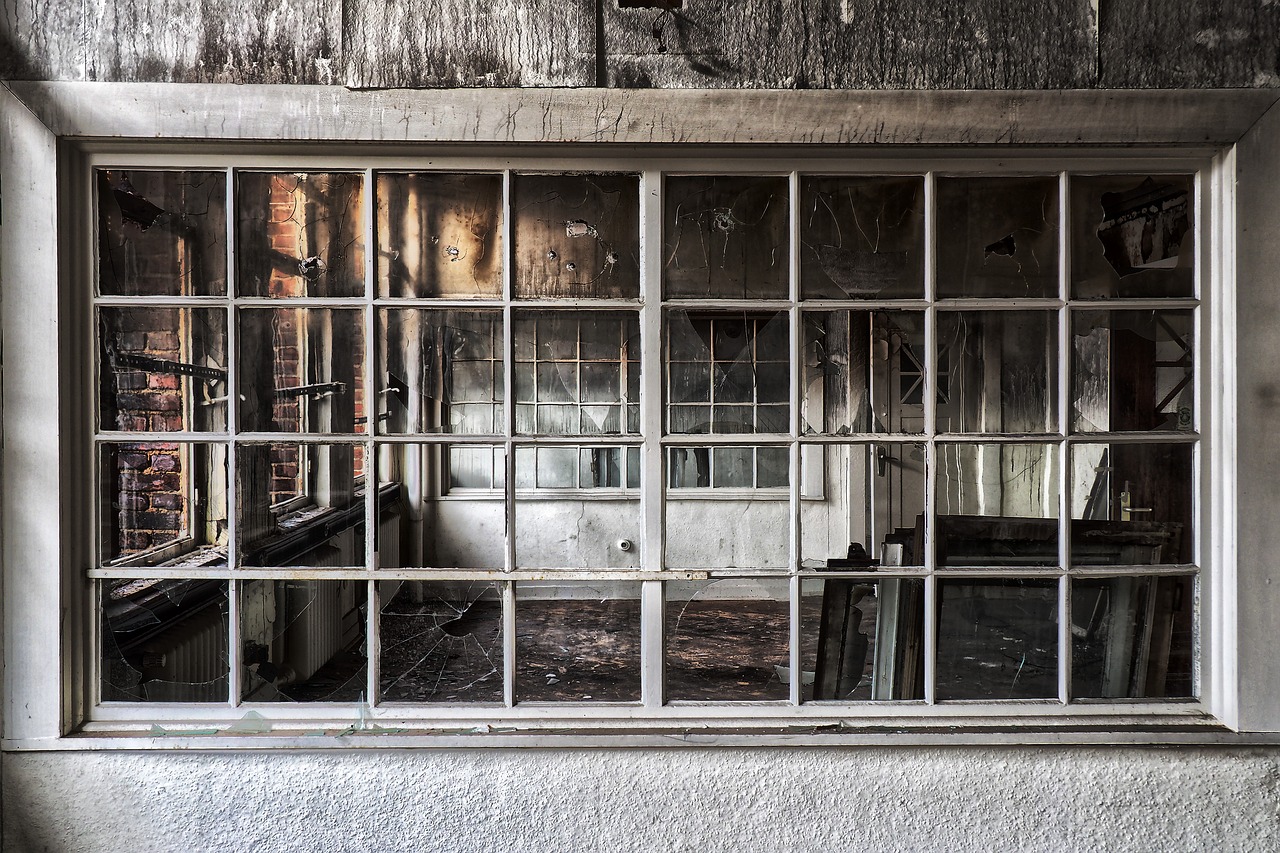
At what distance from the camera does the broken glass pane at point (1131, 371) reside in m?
1.79

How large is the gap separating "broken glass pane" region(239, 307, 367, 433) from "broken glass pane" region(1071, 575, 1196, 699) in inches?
81.9

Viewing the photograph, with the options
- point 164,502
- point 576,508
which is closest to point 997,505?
point 576,508

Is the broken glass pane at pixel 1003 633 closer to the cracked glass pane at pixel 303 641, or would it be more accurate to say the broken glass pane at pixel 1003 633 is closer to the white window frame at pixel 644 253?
the white window frame at pixel 644 253

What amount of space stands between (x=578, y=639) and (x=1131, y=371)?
2119mm

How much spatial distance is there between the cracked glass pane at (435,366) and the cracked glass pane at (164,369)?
444 millimetres

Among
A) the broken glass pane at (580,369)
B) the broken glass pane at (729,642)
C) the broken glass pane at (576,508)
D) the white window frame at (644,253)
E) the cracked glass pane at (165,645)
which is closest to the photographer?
the white window frame at (644,253)

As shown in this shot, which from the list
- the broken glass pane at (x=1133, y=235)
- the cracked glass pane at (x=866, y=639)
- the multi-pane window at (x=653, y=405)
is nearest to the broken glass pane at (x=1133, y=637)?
the multi-pane window at (x=653, y=405)

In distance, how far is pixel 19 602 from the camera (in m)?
1.68

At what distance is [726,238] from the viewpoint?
1.86 meters

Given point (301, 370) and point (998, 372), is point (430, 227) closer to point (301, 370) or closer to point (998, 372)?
point (301, 370)

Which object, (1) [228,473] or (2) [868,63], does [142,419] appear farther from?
(2) [868,63]

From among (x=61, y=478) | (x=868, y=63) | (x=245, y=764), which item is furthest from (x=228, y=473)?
(x=868, y=63)

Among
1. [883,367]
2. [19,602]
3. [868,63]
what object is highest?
[868,63]

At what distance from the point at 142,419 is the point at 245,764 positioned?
3.16ft
